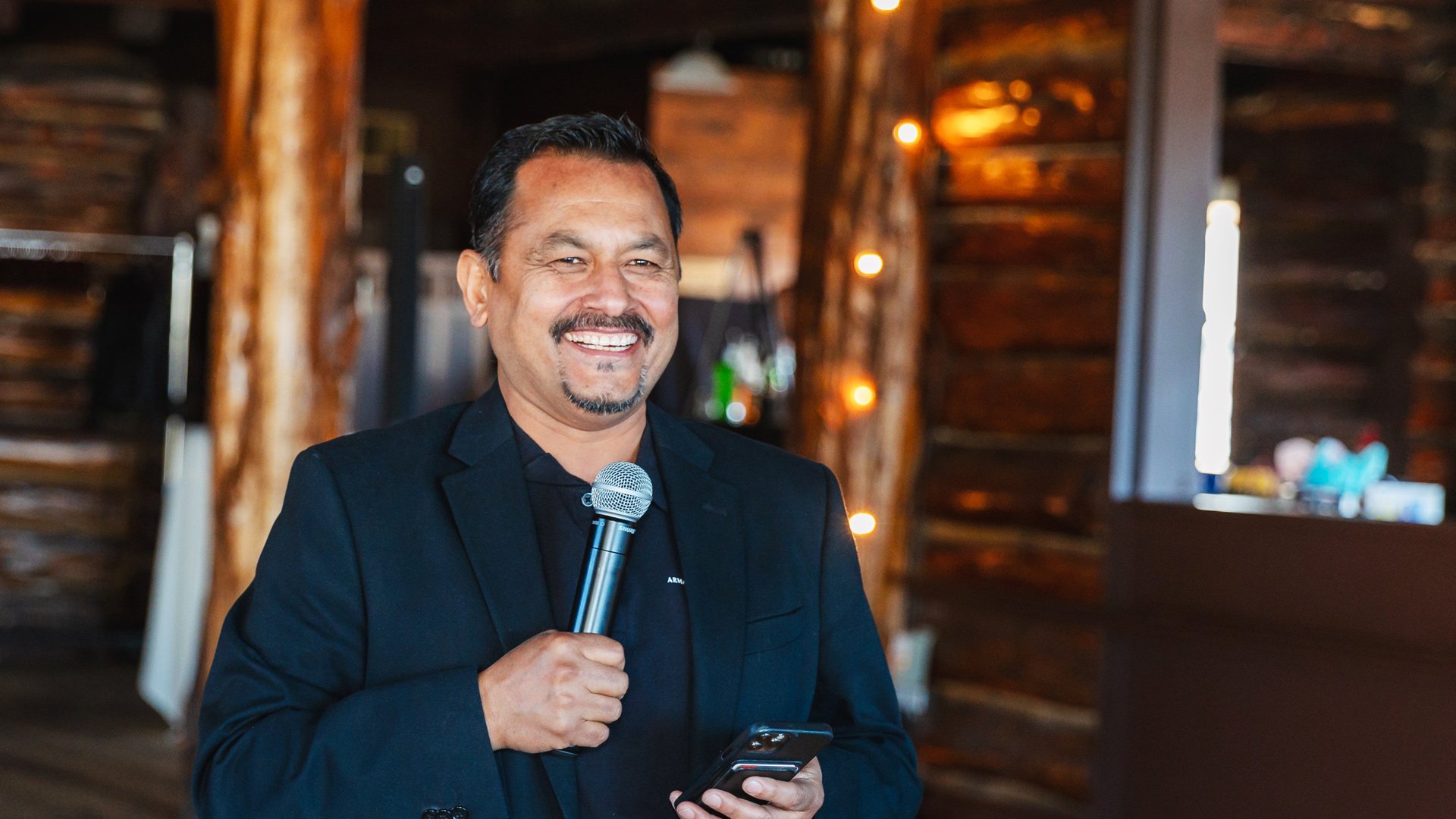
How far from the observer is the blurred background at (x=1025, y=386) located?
3.80m

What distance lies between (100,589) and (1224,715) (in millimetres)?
6132

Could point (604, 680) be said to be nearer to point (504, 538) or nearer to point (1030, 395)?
point (504, 538)

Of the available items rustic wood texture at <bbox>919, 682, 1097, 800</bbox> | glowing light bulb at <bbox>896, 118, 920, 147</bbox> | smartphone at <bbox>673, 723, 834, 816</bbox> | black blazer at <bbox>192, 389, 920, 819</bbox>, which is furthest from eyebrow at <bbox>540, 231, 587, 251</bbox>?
rustic wood texture at <bbox>919, 682, 1097, 800</bbox>

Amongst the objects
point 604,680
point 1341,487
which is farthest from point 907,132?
point 604,680

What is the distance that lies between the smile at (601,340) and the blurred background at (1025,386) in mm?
2154

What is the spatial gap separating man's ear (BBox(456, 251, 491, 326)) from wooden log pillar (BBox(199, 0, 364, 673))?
2.56m

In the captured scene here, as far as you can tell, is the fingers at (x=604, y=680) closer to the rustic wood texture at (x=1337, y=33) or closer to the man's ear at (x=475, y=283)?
the man's ear at (x=475, y=283)

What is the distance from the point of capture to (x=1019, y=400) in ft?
15.2

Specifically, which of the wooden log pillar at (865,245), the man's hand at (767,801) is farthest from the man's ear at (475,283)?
the wooden log pillar at (865,245)

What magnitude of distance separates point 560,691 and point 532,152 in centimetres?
65

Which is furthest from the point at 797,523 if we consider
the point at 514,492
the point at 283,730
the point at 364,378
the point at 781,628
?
the point at 364,378

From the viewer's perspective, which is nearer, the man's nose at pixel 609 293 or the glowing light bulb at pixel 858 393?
the man's nose at pixel 609 293

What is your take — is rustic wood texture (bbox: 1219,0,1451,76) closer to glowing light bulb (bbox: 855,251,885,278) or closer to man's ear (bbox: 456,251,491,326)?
glowing light bulb (bbox: 855,251,885,278)

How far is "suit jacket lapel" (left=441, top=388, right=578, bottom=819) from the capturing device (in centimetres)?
162
